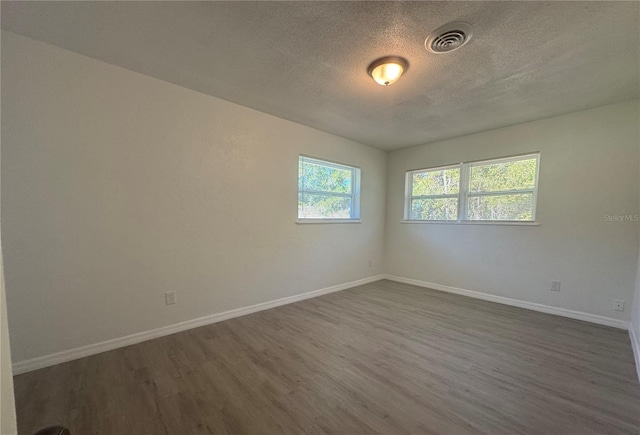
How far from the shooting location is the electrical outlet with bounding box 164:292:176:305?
2.54 meters

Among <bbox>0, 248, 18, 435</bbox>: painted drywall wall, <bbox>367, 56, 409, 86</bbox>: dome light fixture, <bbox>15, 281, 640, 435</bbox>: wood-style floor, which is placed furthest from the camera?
<bbox>367, 56, 409, 86</bbox>: dome light fixture

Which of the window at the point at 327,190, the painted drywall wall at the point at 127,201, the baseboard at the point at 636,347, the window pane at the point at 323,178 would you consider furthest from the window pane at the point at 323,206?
the baseboard at the point at 636,347

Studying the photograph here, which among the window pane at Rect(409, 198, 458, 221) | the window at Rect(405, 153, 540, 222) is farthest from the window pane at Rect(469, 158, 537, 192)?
the window pane at Rect(409, 198, 458, 221)

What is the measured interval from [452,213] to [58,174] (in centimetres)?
478

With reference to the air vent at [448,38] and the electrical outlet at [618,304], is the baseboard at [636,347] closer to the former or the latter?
the electrical outlet at [618,304]

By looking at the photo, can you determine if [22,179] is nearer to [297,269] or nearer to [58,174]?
[58,174]

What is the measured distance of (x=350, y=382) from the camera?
1.83 m

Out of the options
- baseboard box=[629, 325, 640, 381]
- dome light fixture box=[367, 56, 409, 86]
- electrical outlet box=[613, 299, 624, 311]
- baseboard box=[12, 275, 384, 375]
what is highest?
dome light fixture box=[367, 56, 409, 86]

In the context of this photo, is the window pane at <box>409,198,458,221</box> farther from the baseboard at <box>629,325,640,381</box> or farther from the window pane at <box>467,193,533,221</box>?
the baseboard at <box>629,325,640,381</box>

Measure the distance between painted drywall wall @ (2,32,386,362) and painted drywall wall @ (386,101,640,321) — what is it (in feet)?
9.07

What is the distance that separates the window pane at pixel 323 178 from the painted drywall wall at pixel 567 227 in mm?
1685

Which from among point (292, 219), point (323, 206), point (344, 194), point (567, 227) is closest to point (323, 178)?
point (323, 206)

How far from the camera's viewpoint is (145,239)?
241 cm

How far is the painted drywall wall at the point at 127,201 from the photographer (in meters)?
1.90
